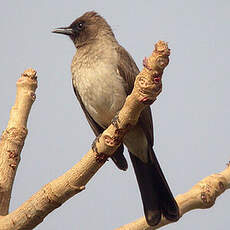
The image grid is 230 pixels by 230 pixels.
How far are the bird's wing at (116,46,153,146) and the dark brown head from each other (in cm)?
70

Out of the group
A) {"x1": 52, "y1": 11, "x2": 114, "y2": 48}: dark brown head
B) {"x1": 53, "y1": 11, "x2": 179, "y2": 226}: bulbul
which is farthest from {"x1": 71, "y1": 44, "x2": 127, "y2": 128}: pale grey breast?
{"x1": 52, "y1": 11, "x2": 114, "y2": 48}: dark brown head

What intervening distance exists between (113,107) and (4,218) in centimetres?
193

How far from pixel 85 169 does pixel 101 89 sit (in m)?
1.62

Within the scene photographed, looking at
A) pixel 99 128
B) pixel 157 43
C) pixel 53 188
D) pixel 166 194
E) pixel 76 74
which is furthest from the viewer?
pixel 99 128

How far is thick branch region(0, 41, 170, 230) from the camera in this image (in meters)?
2.85

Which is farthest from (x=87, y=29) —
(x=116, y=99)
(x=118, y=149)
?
(x=118, y=149)

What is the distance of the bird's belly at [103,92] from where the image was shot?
4699 mm

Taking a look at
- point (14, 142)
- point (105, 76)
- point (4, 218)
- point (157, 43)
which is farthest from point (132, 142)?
point (157, 43)

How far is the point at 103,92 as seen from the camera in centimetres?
472

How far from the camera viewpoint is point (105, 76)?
4.71 meters

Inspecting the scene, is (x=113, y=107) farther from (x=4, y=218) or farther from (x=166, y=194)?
(x=4, y=218)

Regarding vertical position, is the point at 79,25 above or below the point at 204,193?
above

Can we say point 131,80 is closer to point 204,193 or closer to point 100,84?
point 100,84

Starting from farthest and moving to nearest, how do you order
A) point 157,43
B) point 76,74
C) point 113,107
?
point 76,74 → point 113,107 → point 157,43
